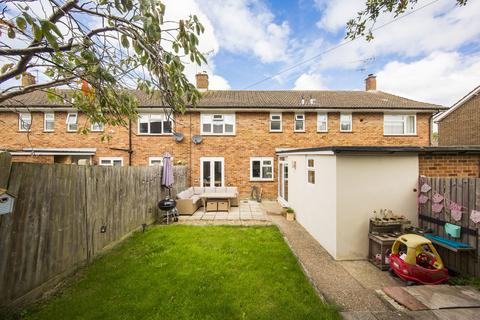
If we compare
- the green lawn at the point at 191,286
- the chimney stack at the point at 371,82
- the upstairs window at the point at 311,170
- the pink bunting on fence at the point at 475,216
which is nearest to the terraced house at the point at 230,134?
the chimney stack at the point at 371,82

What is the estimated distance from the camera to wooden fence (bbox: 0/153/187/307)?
9.29ft

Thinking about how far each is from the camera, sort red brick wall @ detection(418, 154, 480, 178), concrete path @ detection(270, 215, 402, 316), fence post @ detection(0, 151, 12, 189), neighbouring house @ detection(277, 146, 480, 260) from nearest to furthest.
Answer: fence post @ detection(0, 151, 12, 189), concrete path @ detection(270, 215, 402, 316), neighbouring house @ detection(277, 146, 480, 260), red brick wall @ detection(418, 154, 480, 178)

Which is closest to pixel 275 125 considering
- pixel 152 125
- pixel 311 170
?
pixel 311 170

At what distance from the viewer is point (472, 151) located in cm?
498

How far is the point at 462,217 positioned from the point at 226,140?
1057 centimetres

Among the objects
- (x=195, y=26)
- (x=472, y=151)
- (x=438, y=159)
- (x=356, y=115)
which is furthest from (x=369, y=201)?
(x=356, y=115)

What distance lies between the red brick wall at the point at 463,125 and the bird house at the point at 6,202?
71.6 feet

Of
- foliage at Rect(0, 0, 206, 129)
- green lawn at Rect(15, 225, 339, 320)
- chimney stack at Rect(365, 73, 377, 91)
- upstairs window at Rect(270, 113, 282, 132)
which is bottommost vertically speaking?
green lawn at Rect(15, 225, 339, 320)

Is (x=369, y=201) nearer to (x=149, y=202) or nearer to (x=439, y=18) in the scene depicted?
(x=439, y=18)

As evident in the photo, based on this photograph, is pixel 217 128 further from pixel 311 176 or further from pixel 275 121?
pixel 311 176

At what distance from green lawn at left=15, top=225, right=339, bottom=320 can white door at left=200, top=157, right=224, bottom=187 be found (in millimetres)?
7147

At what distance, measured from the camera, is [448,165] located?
509 cm

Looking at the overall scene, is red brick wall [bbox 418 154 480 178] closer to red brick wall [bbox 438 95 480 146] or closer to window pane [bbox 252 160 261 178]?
window pane [bbox 252 160 261 178]

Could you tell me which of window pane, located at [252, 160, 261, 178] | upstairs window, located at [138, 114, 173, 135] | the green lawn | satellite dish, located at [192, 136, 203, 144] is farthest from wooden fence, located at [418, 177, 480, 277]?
upstairs window, located at [138, 114, 173, 135]
